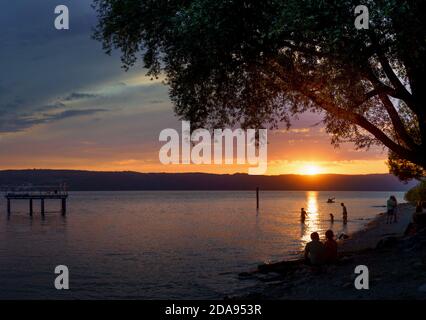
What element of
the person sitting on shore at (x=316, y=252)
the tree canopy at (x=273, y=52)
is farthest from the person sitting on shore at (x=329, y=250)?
the tree canopy at (x=273, y=52)

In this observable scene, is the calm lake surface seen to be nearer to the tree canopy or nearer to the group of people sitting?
the group of people sitting

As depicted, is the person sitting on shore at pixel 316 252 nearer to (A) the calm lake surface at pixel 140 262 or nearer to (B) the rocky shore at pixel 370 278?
(B) the rocky shore at pixel 370 278

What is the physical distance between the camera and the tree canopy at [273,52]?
15.2 metres

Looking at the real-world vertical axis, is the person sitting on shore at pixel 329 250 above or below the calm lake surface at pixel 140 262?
above

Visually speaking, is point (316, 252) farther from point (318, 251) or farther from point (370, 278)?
point (370, 278)

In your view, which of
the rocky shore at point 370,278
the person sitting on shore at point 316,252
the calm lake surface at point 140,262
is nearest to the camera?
the rocky shore at point 370,278

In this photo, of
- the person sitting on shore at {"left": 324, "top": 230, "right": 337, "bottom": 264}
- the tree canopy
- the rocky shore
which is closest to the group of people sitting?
the person sitting on shore at {"left": 324, "top": 230, "right": 337, "bottom": 264}

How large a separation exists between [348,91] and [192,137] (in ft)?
20.8

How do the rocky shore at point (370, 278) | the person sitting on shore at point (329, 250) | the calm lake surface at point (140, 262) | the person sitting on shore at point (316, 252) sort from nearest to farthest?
the rocky shore at point (370, 278) < the person sitting on shore at point (316, 252) < the person sitting on shore at point (329, 250) < the calm lake surface at point (140, 262)

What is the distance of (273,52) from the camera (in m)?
18.5

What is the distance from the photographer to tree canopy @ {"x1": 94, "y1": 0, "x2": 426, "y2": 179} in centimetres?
1516

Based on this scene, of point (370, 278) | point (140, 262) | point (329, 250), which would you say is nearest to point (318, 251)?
point (329, 250)
